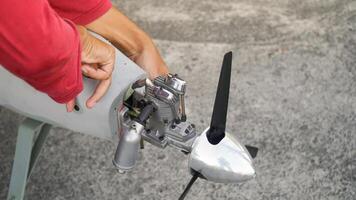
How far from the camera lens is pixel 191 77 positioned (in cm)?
194

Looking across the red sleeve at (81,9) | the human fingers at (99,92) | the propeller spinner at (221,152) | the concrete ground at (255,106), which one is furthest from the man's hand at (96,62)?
the concrete ground at (255,106)

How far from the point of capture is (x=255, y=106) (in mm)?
1844

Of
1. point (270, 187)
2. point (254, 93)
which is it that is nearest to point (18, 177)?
point (270, 187)

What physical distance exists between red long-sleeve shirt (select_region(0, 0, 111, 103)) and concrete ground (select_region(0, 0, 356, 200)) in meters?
0.79

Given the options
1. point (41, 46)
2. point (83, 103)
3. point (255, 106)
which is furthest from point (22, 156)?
point (255, 106)

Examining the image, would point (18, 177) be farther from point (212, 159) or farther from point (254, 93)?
point (254, 93)

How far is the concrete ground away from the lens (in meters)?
1.64

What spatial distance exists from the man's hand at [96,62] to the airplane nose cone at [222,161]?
21cm

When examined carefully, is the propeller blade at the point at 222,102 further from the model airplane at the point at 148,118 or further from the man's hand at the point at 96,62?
the man's hand at the point at 96,62

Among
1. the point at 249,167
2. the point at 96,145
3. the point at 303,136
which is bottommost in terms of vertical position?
the point at 96,145

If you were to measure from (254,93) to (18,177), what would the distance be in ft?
2.96

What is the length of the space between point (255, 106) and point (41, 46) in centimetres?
112

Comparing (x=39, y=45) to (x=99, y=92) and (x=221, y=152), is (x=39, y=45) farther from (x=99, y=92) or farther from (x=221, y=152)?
(x=221, y=152)

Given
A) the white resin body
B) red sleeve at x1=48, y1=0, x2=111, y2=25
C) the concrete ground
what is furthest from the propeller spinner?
the concrete ground
